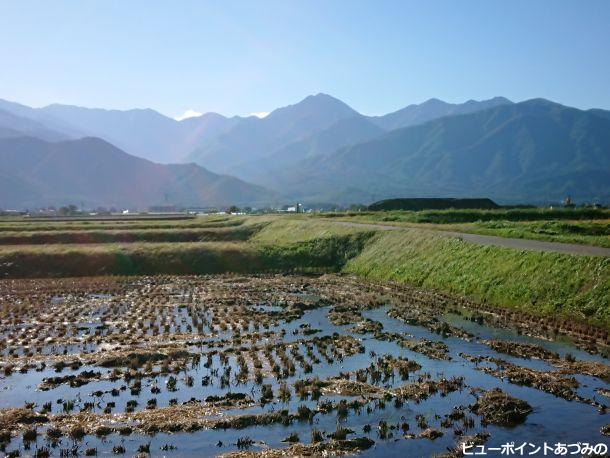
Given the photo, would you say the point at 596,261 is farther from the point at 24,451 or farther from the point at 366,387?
the point at 24,451

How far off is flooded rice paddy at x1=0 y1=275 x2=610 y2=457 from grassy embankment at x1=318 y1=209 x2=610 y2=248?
37.9 ft

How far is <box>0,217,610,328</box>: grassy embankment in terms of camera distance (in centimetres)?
2672

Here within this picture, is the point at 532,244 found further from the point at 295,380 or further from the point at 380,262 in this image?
the point at 295,380

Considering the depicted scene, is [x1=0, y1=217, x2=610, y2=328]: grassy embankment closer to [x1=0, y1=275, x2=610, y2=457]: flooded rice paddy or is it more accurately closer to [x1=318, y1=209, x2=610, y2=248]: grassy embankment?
[x1=0, y1=275, x2=610, y2=457]: flooded rice paddy

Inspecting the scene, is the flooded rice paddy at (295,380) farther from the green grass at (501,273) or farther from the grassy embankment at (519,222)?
the grassy embankment at (519,222)

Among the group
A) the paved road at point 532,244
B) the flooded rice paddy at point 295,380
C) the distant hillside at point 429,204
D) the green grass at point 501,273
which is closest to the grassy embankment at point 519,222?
the paved road at point 532,244

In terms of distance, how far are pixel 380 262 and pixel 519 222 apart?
15.8m

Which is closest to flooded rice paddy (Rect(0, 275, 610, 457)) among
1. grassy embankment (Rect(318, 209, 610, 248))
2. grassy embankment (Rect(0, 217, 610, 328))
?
grassy embankment (Rect(0, 217, 610, 328))

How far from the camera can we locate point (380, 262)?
4494 centimetres

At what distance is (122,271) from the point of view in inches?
1986

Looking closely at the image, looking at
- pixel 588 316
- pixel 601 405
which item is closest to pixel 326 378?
pixel 601 405

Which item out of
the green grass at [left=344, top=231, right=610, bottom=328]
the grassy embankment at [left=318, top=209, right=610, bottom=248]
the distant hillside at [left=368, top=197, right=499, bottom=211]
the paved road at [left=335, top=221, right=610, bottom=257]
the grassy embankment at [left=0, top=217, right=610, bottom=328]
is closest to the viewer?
the green grass at [left=344, top=231, right=610, bottom=328]

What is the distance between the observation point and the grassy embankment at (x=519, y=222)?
1555 inches

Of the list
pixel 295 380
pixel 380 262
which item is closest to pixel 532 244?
pixel 380 262
